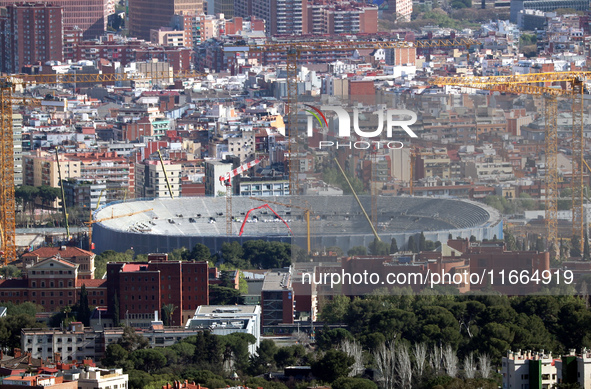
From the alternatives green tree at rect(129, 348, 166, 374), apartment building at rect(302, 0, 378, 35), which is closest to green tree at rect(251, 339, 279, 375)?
green tree at rect(129, 348, 166, 374)

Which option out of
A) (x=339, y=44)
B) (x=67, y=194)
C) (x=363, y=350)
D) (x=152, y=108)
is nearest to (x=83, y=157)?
(x=67, y=194)

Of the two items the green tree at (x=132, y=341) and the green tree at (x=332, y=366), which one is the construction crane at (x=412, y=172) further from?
the green tree at (x=332, y=366)

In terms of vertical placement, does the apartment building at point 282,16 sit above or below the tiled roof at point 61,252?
above

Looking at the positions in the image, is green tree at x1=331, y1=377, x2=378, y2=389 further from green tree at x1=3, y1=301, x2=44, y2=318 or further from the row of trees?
green tree at x1=3, y1=301, x2=44, y2=318

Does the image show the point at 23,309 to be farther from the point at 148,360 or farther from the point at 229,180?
the point at 229,180

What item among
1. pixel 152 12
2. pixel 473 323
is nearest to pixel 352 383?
pixel 473 323

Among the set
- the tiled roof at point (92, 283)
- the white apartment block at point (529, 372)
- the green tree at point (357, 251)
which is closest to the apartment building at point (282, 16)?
the tiled roof at point (92, 283)
